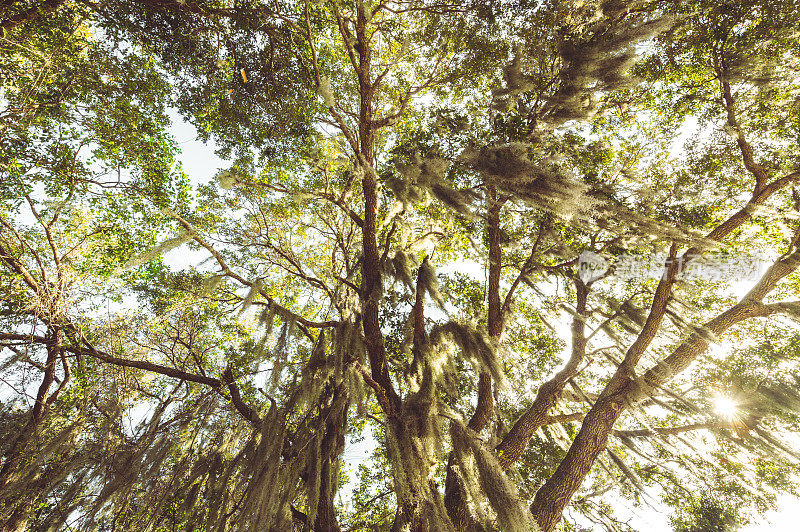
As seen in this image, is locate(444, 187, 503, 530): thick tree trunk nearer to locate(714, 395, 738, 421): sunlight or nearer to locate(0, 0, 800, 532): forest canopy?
locate(0, 0, 800, 532): forest canopy

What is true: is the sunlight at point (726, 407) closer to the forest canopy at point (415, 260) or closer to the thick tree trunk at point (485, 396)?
the forest canopy at point (415, 260)

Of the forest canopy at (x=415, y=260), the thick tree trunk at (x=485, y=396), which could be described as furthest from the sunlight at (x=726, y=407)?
the thick tree trunk at (x=485, y=396)

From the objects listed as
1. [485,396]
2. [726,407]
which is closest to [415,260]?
[485,396]

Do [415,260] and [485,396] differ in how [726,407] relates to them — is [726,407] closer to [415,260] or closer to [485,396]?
[485,396]

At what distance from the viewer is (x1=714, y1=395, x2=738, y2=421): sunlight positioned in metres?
3.98

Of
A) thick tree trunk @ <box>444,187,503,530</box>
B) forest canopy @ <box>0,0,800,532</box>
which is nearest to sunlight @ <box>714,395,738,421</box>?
forest canopy @ <box>0,0,800,532</box>

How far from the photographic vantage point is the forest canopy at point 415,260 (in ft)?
10.0

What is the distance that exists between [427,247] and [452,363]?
1.86 m

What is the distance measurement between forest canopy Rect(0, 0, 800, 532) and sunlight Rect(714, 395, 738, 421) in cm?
13

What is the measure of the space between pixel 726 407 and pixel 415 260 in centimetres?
464

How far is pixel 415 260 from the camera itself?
409 cm

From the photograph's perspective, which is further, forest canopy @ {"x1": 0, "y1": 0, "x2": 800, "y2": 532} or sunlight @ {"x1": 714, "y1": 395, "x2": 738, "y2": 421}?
sunlight @ {"x1": 714, "y1": 395, "x2": 738, "y2": 421}

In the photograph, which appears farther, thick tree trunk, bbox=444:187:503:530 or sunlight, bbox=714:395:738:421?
sunlight, bbox=714:395:738:421

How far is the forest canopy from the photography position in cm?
305
